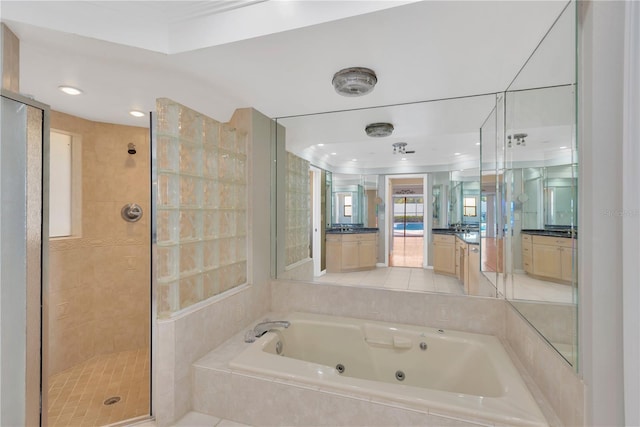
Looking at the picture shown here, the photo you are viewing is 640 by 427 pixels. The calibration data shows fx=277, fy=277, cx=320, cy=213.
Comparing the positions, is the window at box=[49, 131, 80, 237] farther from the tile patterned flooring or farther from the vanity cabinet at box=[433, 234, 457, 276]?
the vanity cabinet at box=[433, 234, 457, 276]

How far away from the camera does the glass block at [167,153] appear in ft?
5.27

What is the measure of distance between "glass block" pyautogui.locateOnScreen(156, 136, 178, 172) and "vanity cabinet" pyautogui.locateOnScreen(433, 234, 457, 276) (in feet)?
7.09

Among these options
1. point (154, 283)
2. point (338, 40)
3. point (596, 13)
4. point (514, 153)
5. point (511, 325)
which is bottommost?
point (511, 325)

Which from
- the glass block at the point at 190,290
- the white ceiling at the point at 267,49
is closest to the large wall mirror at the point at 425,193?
the white ceiling at the point at 267,49

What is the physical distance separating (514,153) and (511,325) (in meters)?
1.11

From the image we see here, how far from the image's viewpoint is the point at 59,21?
1.23 m

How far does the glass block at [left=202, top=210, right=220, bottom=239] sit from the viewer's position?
6.19ft

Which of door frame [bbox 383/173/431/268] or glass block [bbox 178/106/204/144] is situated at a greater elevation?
glass block [bbox 178/106/204/144]

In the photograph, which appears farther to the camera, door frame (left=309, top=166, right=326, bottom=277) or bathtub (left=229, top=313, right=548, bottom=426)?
door frame (left=309, top=166, right=326, bottom=277)

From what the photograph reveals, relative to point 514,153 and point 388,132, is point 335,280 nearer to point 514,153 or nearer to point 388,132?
point 388,132

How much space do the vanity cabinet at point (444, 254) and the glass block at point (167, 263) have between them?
2.01 m

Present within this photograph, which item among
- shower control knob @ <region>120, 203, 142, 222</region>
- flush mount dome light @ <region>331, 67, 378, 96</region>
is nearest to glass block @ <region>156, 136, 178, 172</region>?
flush mount dome light @ <region>331, 67, 378, 96</region>

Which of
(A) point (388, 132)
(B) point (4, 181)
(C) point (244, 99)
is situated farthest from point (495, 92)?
(B) point (4, 181)

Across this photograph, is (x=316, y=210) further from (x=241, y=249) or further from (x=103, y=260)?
(x=103, y=260)
